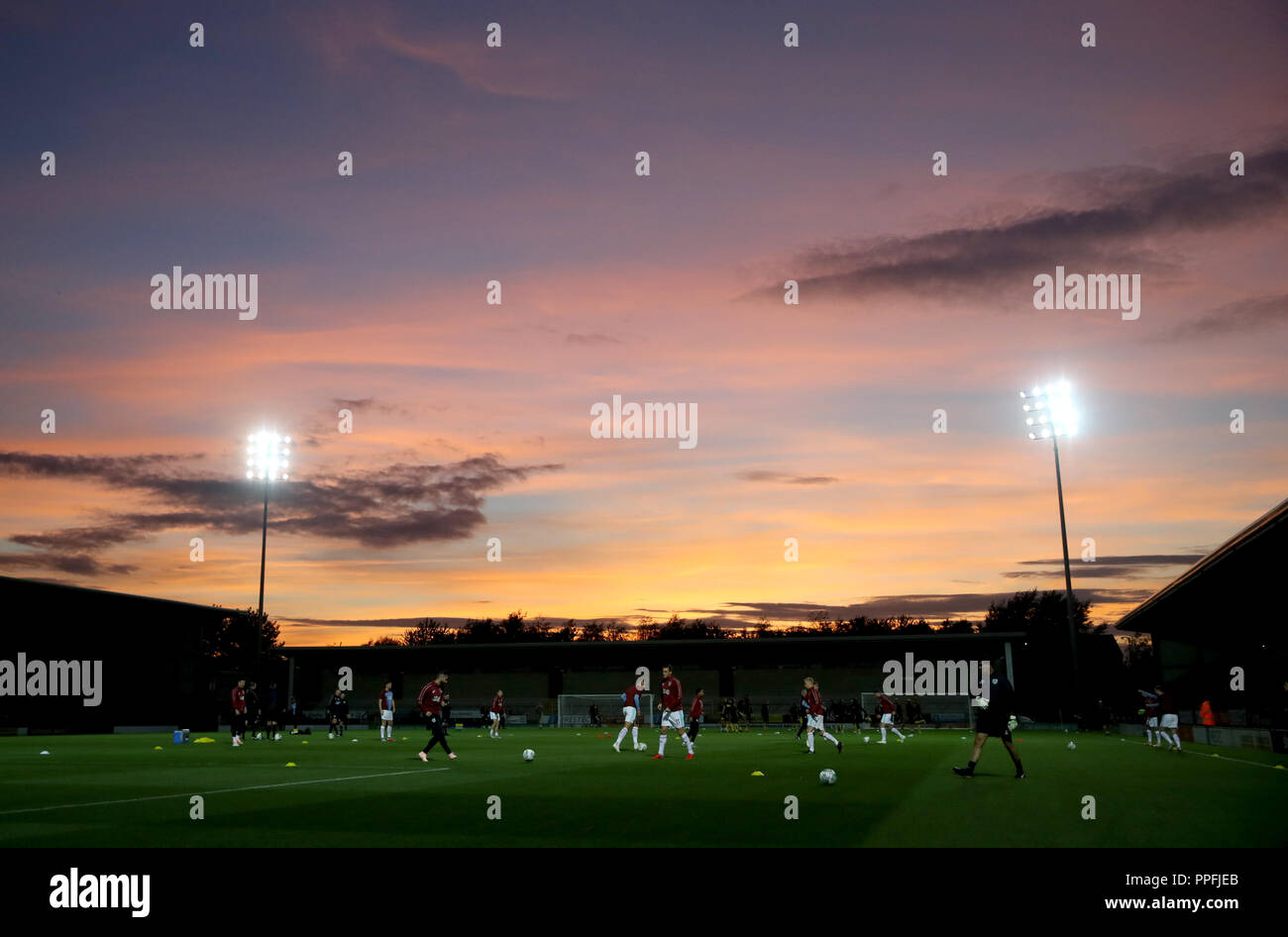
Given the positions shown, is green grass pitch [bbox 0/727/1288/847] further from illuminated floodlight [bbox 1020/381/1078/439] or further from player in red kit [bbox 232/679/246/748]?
illuminated floodlight [bbox 1020/381/1078/439]

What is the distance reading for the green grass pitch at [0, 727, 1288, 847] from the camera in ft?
34.5

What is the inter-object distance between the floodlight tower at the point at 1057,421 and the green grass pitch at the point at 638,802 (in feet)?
75.9

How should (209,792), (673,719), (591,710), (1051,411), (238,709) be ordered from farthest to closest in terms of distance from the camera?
1. (591,710)
2. (1051,411)
3. (238,709)
4. (673,719)
5. (209,792)

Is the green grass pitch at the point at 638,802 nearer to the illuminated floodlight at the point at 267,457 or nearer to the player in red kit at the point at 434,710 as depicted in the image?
the player in red kit at the point at 434,710

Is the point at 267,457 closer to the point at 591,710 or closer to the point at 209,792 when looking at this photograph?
the point at 591,710

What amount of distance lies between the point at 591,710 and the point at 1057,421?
35413mm

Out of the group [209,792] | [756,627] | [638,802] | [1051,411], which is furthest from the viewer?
[756,627]

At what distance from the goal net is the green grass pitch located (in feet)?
145

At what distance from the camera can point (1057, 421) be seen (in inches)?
1886

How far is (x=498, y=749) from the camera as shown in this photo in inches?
1174

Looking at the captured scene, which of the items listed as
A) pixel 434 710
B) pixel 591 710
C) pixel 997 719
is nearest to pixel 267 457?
pixel 591 710
